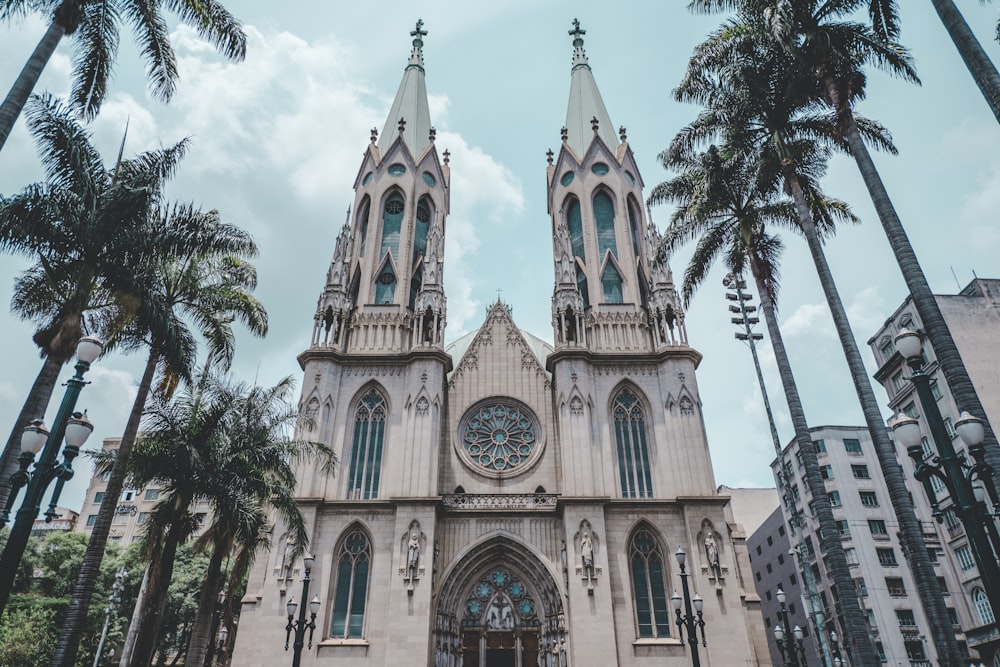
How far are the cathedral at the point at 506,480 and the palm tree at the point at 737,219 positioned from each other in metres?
5.67

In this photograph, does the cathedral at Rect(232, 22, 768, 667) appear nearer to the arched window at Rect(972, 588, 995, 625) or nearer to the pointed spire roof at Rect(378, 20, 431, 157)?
the pointed spire roof at Rect(378, 20, 431, 157)

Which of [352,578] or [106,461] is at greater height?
[106,461]

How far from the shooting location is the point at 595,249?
1313 inches

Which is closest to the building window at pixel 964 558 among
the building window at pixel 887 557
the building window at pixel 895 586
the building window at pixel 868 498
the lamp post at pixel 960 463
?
the building window at pixel 895 586

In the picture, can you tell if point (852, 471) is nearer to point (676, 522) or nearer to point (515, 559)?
point (676, 522)

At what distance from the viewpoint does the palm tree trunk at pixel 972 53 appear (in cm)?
1157

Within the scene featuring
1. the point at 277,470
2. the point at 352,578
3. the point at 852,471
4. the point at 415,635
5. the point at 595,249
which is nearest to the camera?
the point at 277,470

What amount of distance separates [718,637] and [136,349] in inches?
830

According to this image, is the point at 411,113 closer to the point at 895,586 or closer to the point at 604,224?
the point at 604,224

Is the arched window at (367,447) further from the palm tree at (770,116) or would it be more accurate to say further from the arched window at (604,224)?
the palm tree at (770,116)

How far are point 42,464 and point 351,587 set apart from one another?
1755 cm

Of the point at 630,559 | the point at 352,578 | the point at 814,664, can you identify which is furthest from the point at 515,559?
the point at 814,664

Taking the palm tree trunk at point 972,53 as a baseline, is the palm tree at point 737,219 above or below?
above

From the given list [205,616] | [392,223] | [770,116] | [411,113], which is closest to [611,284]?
[392,223]
